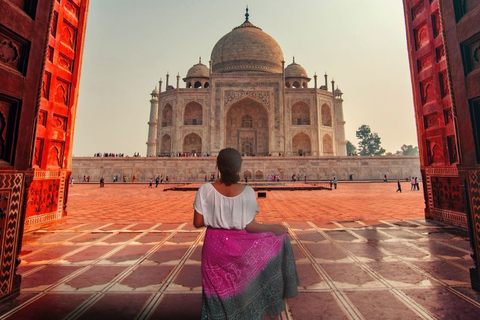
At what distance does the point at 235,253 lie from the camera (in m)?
1.32

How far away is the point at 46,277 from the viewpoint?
2133mm

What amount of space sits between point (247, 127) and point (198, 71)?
9203 mm

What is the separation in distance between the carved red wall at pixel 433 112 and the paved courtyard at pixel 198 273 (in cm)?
87

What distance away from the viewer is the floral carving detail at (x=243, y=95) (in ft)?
79.5

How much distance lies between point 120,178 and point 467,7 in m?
20.9

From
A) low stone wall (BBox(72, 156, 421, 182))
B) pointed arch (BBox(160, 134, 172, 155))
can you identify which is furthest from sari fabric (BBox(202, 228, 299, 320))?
pointed arch (BBox(160, 134, 172, 155))

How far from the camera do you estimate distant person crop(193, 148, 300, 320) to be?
127 cm

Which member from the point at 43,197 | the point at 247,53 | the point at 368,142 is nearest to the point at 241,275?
the point at 43,197

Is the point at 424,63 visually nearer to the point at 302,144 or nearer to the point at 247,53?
the point at 302,144

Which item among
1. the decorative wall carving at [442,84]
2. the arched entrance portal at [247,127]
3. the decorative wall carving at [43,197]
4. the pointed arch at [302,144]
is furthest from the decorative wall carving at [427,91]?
the arched entrance portal at [247,127]

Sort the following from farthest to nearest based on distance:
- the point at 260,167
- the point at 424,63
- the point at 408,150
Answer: the point at 408,150 < the point at 260,167 < the point at 424,63

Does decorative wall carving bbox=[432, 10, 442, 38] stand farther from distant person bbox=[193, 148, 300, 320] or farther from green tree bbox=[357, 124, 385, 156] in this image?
green tree bbox=[357, 124, 385, 156]

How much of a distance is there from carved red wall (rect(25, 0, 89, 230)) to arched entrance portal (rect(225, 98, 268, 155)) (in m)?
21.3

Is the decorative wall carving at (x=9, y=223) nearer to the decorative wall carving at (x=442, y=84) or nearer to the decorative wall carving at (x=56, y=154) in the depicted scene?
the decorative wall carving at (x=56, y=154)
